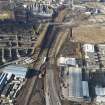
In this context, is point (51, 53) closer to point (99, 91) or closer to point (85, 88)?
point (85, 88)

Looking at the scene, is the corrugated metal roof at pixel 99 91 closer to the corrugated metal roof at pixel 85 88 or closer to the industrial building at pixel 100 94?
the industrial building at pixel 100 94

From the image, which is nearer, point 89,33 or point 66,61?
point 66,61

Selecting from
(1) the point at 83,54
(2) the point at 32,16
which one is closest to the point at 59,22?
(2) the point at 32,16

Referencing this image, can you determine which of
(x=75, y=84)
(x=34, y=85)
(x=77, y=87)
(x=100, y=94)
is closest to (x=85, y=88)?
(x=77, y=87)

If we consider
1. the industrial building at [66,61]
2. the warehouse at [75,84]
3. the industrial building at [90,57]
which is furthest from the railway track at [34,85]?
the industrial building at [90,57]

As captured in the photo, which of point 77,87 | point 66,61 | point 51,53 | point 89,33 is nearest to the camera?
point 77,87

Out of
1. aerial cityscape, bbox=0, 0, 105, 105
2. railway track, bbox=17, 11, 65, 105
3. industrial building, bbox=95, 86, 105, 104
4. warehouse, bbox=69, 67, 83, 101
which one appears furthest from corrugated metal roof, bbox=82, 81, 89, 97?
railway track, bbox=17, 11, 65, 105

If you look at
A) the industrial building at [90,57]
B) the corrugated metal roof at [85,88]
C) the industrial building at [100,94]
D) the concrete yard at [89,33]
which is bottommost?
the industrial building at [100,94]

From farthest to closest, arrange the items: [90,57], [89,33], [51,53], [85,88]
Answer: [89,33]
[51,53]
[90,57]
[85,88]

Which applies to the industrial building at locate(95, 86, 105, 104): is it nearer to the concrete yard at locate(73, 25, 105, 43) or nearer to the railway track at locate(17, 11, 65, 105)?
the railway track at locate(17, 11, 65, 105)

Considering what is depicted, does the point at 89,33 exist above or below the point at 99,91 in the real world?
above
